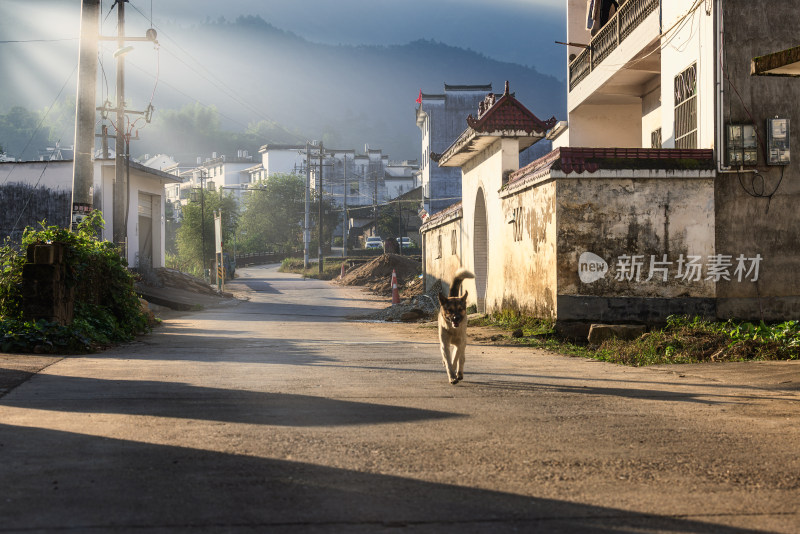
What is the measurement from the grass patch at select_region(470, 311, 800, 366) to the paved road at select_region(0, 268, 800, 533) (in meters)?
1.82

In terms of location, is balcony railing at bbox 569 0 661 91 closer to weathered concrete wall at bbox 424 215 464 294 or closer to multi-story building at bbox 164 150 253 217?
weathered concrete wall at bbox 424 215 464 294

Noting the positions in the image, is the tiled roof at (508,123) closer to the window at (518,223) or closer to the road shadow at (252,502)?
the window at (518,223)

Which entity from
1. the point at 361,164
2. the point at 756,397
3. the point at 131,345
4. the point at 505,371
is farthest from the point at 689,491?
the point at 361,164

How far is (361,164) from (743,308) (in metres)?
100

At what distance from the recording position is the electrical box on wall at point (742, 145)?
1393 centimetres

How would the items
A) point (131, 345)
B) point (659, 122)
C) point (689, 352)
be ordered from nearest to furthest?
point (689, 352), point (131, 345), point (659, 122)

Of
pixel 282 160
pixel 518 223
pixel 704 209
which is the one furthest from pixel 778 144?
pixel 282 160

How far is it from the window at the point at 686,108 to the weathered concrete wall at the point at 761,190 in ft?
4.39

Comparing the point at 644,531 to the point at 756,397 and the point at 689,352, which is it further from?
the point at 689,352

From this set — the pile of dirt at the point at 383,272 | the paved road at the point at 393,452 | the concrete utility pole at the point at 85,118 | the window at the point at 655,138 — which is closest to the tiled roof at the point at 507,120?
the window at the point at 655,138

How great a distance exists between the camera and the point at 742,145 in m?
14.0

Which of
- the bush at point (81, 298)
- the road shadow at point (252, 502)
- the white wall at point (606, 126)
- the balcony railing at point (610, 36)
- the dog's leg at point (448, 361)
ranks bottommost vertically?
the road shadow at point (252, 502)

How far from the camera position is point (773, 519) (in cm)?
389

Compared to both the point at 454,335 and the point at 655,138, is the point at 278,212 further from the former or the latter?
the point at 454,335
